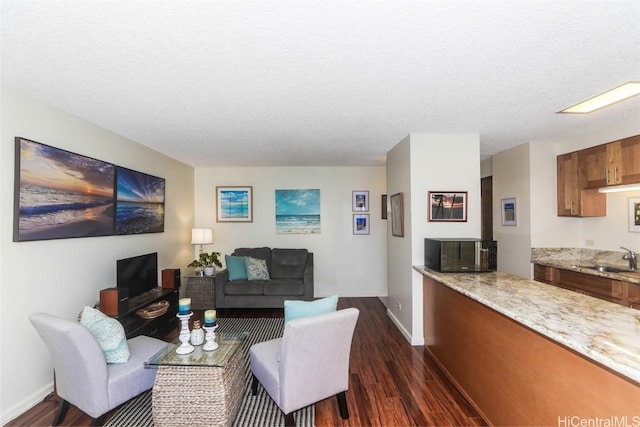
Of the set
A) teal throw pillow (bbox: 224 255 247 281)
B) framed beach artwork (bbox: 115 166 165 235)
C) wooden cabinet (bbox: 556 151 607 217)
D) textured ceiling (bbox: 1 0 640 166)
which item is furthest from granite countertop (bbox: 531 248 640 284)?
framed beach artwork (bbox: 115 166 165 235)

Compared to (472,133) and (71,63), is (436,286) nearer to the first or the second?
(472,133)

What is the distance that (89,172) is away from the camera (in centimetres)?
287

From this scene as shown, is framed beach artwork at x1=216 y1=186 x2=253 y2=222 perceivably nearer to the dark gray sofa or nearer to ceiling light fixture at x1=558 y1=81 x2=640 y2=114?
the dark gray sofa

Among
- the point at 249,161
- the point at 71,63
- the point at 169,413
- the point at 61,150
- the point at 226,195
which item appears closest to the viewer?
the point at 71,63

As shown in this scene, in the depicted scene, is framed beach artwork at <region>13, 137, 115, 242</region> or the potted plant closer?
framed beach artwork at <region>13, 137, 115, 242</region>

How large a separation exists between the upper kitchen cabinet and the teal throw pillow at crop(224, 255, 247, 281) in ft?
15.8

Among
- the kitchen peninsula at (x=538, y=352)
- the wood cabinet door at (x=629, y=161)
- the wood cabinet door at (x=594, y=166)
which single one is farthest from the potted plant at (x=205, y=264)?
the wood cabinet door at (x=629, y=161)

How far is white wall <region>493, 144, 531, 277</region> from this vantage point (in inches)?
155

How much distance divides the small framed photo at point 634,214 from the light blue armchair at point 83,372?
16.6 feet

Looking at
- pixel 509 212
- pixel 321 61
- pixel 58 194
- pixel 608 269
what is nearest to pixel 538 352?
pixel 321 61

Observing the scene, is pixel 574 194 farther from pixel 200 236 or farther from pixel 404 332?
pixel 200 236

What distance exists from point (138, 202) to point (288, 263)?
2.46 m

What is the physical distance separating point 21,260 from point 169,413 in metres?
1.67

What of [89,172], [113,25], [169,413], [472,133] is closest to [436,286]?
[472,133]
